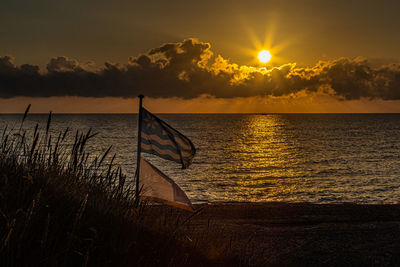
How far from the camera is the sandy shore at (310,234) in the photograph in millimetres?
8586

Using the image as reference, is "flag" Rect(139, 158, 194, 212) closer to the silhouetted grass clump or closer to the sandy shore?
the silhouetted grass clump

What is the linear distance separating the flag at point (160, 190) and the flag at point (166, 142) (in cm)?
46

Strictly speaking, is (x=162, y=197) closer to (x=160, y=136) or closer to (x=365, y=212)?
(x=160, y=136)

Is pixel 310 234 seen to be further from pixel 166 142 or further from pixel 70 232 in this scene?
pixel 70 232

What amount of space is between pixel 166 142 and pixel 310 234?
5.65 m

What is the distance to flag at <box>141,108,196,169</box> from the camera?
26.4 feet

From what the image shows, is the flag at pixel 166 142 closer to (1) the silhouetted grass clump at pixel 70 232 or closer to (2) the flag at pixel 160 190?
(2) the flag at pixel 160 190

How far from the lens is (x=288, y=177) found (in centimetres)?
3152

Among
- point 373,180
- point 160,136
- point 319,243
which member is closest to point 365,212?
point 319,243

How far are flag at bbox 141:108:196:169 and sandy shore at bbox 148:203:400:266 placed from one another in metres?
1.64

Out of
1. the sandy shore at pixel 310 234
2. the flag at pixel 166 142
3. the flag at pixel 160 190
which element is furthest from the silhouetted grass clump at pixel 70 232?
the flag at pixel 166 142

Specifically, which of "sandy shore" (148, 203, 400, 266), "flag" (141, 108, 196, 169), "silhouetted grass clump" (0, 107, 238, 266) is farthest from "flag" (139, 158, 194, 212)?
"sandy shore" (148, 203, 400, 266)

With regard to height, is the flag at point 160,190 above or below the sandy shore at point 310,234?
above

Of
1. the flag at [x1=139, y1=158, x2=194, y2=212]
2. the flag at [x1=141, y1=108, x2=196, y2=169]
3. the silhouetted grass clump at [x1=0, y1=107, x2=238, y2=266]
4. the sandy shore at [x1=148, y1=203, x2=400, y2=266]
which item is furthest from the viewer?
the sandy shore at [x1=148, y1=203, x2=400, y2=266]
